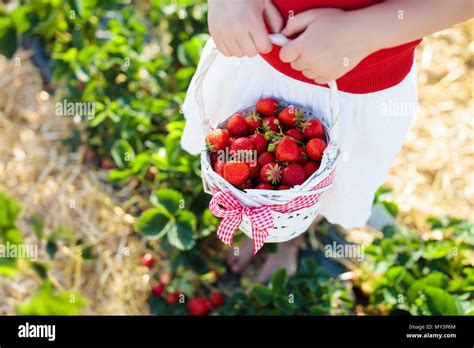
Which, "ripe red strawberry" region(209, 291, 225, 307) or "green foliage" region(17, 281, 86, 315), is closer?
"green foliage" region(17, 281, 86, 315)

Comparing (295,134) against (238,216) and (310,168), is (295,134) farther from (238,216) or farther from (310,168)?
(238,216)

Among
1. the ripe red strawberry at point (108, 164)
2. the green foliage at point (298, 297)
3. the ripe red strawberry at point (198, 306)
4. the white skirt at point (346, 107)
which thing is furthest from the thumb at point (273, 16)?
the ripe red strawberry at point (108, 164)

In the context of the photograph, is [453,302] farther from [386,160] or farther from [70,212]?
[70,212]

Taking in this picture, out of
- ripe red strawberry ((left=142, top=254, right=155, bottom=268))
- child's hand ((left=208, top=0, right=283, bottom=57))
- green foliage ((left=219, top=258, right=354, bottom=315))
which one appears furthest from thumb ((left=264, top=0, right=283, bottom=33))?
ripe red strawberry ((left=142, top=254, right=155, bottom=268))

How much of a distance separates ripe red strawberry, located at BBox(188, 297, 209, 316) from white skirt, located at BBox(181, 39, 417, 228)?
1.87 ft

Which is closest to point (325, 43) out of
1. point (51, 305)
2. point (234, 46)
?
point (234, 46)

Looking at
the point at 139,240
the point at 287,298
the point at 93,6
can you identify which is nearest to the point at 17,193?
the point at 139,240

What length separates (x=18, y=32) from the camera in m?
1.91

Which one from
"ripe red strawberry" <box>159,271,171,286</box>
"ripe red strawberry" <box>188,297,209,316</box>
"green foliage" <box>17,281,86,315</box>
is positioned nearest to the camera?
"green foliage" <box>17,281,86,315</box>

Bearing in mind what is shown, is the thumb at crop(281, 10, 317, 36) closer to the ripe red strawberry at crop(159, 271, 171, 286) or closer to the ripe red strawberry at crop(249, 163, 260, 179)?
the ripe red strawberry at crop(249, 163, 260, 179)

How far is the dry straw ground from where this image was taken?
5.84 ft

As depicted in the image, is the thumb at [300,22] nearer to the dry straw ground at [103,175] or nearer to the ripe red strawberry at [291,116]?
the ripe red strawberry at [291,116]

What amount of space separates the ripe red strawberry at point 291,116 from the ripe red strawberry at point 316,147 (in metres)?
0.06

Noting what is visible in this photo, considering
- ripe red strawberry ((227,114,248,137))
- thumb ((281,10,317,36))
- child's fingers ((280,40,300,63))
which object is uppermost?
thumb ((281,10,317,36))
